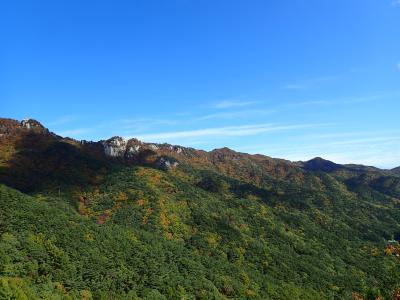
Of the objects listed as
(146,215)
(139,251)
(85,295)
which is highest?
(146,215)

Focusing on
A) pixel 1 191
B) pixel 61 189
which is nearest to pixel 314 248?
pixel 61 189

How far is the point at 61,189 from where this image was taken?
173 meters

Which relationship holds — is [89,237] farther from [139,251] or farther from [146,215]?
[146,215]

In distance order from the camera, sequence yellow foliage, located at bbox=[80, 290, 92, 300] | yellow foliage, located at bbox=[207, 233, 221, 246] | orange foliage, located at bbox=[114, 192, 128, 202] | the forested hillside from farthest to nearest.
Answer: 1. orange foliage, located at bbox=[114, 192, 128, 202]
2. yellow foliage, located at bbox=[207, 233, 221, 246]
3. the forested hillside
4. yellow foliage, located at bbox=[80, 290, 92, 300]

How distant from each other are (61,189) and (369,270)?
14649 centimetres

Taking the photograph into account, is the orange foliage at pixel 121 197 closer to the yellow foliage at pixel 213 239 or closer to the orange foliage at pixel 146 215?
the orange foliage at pixel 146 215

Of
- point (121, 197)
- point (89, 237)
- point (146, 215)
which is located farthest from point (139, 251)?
point (121, 197)

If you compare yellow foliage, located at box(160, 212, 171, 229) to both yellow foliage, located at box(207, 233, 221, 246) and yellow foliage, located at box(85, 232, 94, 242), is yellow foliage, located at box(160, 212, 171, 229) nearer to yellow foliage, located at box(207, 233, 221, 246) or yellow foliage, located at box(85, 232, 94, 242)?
yellow foliage, located at box(207, 233, 221, 246)

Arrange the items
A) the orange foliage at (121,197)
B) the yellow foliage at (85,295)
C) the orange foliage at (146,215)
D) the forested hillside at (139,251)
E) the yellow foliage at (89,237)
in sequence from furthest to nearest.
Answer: the orange foliage at (121,197) < the orange foliage at (146,215) < the yellow foliage at (89,237) < the forested hillside at (139,251) < the yellow foliage at (85,295)

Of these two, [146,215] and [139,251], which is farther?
[146,215]

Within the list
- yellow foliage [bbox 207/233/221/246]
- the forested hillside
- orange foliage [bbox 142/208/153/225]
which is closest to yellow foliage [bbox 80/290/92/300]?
the forested hillside

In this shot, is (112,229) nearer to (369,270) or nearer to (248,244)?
(248,244)

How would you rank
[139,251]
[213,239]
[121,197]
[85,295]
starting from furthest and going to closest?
[121,197]
[213,239]
[139,251]
[85,295]

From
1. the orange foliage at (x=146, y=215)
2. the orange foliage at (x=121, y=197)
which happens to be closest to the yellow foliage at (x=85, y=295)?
the orange foliage at (x=146, y=215)
